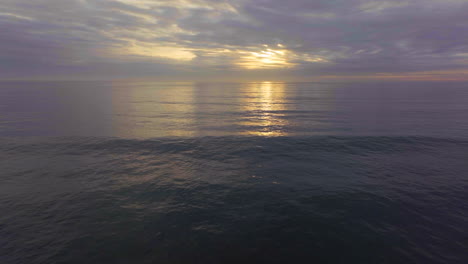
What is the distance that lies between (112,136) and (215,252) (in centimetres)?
4173

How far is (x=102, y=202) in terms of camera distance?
23984mm

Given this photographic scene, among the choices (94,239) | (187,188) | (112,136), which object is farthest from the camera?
(112,136)

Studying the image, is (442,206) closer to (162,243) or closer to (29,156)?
(162,243)

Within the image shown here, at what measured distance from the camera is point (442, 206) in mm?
23250

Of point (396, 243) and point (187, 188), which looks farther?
point (187, 188)

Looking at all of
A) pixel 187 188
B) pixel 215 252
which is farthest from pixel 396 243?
pixel 187 188

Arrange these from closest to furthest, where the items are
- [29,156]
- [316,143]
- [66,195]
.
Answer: [66,195] < [29,156] < [316,143]

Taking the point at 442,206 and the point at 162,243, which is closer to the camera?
the point at 162,243

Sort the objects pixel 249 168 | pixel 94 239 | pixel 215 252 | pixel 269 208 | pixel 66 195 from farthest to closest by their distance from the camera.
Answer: pixel 249 168
pixel 66 195
pixel 269 208
pixel 94 239
pixel 215 252

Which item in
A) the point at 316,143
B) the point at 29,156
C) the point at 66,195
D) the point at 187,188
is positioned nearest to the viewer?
the point at 66,195

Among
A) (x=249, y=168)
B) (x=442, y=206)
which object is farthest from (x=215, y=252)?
(x=442, y=206)

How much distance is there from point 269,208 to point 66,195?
22810mm

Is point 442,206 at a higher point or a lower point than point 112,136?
lower

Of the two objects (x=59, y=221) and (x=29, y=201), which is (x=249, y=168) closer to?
(x=59, y=221)
